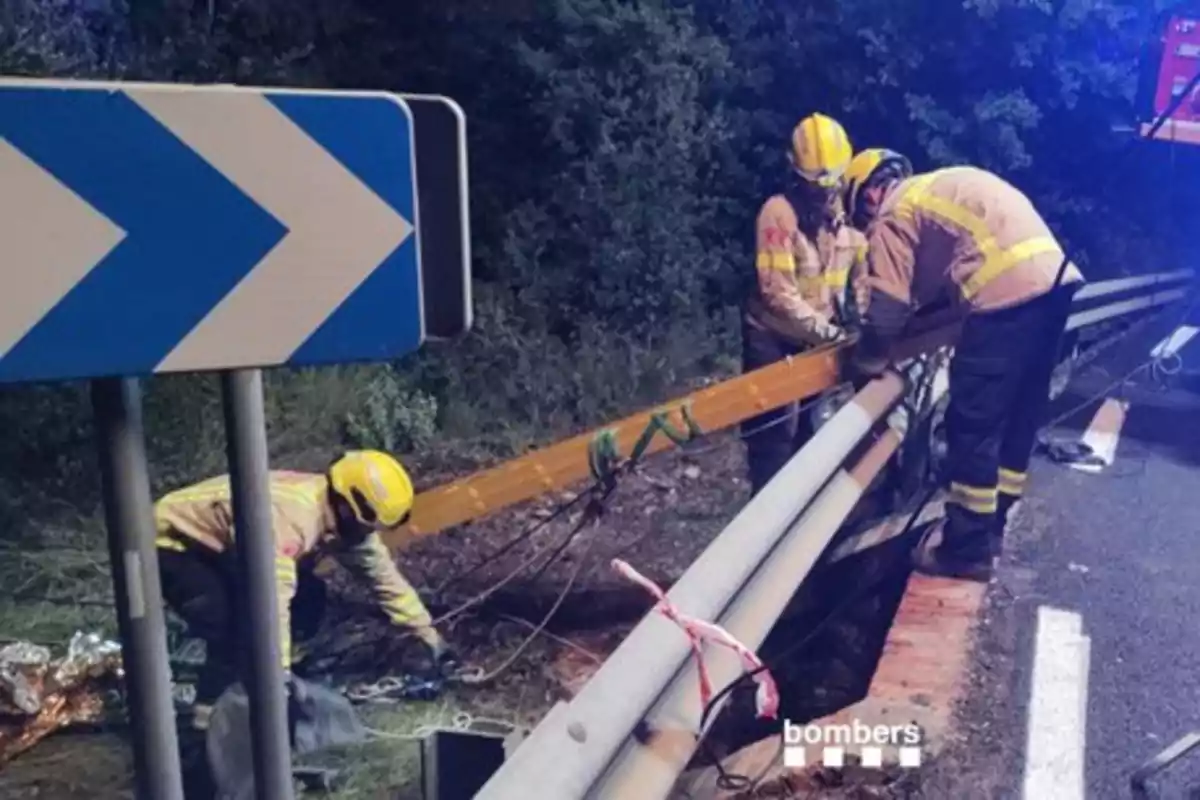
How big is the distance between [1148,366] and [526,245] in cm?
364

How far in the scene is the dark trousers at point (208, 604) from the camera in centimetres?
359

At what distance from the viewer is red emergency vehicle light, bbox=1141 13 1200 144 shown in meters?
7.55

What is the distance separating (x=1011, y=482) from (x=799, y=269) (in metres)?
1.39

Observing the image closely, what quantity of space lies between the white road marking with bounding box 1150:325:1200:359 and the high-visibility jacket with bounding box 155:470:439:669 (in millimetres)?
5025

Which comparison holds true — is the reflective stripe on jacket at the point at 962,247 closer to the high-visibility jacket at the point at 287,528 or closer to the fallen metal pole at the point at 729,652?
the fallen metal pole at the point at 729,652

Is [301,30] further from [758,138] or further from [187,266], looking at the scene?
[187,266]

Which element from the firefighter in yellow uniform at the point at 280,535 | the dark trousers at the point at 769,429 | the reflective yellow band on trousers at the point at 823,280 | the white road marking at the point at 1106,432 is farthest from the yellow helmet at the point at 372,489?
the white road marking at the point at 1106,432

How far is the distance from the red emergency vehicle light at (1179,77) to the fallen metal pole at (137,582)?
776 cm

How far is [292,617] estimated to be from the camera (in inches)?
165

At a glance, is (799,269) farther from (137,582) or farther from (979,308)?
(137,582)

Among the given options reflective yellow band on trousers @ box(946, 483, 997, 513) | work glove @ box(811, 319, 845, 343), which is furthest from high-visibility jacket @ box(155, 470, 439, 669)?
work glove @ box(811, 319, 845, 343)

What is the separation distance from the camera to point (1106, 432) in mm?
5723

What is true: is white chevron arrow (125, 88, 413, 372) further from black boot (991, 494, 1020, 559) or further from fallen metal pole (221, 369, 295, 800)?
black boot (991, 494, 1020, 559)

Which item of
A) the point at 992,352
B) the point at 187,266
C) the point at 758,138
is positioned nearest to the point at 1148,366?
the point at 758,138
